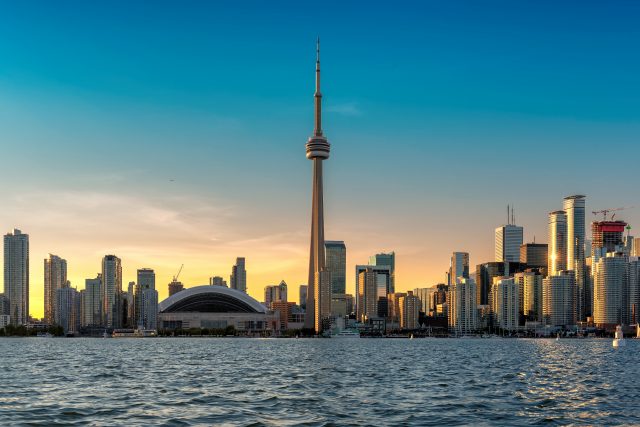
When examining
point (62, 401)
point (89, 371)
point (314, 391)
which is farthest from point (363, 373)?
point (62, 401)

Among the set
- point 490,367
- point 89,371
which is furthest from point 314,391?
point 490,367

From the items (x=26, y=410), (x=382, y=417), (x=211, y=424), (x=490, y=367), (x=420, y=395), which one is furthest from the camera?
(x=490, y=367)

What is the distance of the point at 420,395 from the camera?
5744cm

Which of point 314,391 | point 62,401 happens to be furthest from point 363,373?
point 62,401

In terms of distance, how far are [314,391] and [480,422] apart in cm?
1872

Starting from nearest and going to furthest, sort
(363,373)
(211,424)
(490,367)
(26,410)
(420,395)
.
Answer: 1. (211,424)
2. (26,410)
3. (420,395)
4. (363,373)
5. (490,367)

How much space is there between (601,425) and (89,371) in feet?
186

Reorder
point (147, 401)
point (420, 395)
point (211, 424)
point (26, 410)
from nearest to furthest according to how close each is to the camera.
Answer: point (211, 424) → point (26, 410) → point (147, 401) → point (420, 395)

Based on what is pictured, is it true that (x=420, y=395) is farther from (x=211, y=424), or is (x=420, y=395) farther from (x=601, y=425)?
(x=211, y=424)

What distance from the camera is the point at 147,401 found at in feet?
172

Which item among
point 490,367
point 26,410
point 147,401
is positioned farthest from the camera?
point 490,367

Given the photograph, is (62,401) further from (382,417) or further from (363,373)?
(363,373)

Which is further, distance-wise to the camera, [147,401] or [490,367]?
[490,367]

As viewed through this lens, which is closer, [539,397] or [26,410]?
[26,410]
